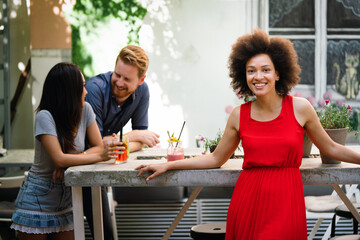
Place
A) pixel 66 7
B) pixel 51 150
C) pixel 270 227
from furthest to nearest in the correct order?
1. pixel 66 7
2. pixel 51 150
3. pixel 270 227

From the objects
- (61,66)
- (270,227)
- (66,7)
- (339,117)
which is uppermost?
(66,7)

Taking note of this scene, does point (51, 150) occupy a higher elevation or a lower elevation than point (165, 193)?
higher

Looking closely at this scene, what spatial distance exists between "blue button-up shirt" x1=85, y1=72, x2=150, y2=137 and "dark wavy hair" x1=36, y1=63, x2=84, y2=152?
0.60 metres

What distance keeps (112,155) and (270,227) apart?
3.24 ft

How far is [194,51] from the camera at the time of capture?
640 cm

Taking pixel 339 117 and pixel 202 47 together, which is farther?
pixel 202 47

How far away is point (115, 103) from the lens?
367 cm

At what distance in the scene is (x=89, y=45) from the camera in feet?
21.0

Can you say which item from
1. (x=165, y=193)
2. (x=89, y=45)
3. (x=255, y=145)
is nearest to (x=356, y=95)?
(x=165, y=193)

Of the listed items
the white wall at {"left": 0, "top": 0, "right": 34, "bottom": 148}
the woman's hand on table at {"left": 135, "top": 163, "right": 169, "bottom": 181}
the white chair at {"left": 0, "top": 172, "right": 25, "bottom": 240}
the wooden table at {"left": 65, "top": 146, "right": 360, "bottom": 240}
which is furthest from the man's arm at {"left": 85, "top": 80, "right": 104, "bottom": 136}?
the white wall at {"left": 0, "top": 0, "right": 34, "bottom": 148}

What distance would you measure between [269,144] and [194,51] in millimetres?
3932

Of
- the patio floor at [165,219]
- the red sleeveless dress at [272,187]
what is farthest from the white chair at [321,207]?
the red sleeveless dress at [272,187]

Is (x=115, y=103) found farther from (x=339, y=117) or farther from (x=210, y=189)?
(x=210, y=189)

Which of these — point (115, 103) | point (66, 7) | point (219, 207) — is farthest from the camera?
point (66, 7)
